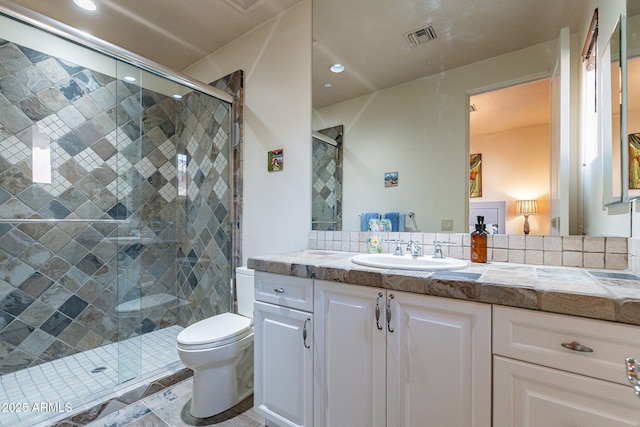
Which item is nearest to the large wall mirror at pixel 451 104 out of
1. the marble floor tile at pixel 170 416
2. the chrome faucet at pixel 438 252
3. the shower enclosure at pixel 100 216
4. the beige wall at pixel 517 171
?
the beige wall at pixel 517 171

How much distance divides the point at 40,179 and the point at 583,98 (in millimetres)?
3398

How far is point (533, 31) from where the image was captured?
1.33m

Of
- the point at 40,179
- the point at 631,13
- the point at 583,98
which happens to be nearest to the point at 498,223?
the point at 583,98

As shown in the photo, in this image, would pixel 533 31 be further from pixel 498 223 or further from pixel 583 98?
pixel 498 223

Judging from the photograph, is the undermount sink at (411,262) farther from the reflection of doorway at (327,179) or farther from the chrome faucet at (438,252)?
the reflection of doorway at (327,179)

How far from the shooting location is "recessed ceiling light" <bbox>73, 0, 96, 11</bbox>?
201cm

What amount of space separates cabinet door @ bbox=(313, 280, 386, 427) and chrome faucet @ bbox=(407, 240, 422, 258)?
1.50ft

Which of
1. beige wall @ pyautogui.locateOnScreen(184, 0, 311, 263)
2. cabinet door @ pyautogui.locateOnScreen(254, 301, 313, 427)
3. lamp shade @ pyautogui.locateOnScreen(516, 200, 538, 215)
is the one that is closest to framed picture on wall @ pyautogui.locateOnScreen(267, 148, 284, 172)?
beige wall @ pyautogui.locateOnScreen(184, 0, 311, 263)

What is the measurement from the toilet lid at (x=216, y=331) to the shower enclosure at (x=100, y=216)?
546 millimetres

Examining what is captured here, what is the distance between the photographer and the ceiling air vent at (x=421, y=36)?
5.17 ft

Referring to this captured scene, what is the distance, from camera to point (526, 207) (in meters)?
1.34

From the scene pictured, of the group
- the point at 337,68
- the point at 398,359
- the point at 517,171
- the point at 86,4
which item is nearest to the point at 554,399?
the point at 398,359

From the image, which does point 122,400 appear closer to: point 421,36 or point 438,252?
point 438,252

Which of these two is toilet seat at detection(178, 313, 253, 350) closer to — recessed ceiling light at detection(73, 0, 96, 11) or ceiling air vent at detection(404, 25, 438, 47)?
ceiling air vent at detection(404, 25, 438, 47)
